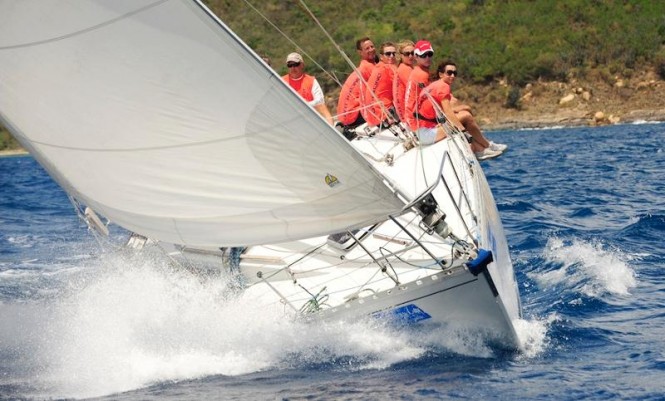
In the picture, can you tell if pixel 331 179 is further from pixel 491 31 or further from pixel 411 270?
pixel 491 31

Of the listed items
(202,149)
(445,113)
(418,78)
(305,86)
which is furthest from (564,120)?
(202,149)

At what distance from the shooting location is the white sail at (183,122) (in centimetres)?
599

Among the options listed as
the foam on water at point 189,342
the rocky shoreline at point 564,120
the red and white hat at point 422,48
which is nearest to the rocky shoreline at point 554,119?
the rocky shoreline at point 564,120

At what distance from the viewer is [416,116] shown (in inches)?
380

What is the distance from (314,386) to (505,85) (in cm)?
3905

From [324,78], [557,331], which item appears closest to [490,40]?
[324,78]

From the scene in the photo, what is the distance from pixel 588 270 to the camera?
30.9 feet

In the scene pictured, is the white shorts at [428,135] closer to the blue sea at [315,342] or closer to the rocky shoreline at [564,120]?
the blue sea at [315,342]

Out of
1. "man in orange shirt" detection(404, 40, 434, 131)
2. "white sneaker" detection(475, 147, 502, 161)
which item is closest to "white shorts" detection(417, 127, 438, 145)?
"man in orange shirt" detection(404, 40, 434, 131)

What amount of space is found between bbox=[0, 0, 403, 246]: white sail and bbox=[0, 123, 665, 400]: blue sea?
3.06 ft

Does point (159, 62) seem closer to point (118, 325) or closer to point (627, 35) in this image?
point (118, 325)

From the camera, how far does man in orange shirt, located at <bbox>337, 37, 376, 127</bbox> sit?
1126 centimetres

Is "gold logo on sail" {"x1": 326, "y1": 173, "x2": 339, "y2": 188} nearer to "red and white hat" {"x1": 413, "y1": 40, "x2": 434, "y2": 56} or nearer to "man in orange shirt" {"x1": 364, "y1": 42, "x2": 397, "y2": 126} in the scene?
"red and white hat" {"x1": 413, "y1": 40, "x2": 434, "y2": 56}

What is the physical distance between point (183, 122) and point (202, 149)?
21 centimetres
